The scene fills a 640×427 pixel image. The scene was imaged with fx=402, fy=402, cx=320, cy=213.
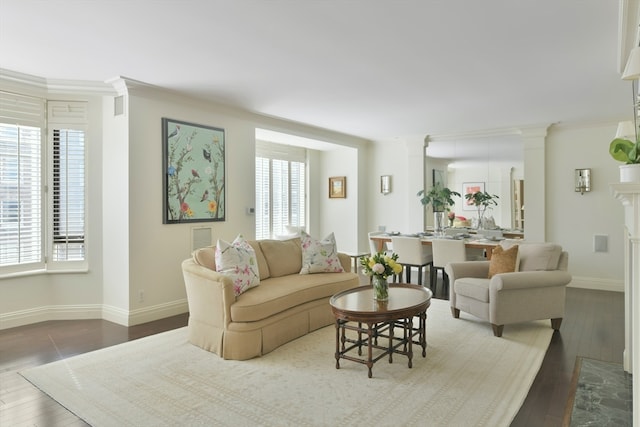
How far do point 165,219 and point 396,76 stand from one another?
300 centimetres

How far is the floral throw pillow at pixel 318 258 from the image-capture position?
14.9 ft

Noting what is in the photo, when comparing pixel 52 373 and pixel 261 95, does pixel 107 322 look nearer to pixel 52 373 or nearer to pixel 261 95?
pixel 52 373

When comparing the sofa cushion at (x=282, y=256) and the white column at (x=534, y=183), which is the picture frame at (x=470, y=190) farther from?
the sofa cushion at (x=282, y=256)

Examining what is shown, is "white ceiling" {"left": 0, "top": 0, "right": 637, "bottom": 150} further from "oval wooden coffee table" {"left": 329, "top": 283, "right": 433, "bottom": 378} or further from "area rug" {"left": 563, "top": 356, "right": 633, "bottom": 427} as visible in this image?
"area rug" {"left": 563, "top": 356, "right": 633, "bottom": 427}

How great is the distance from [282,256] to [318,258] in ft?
1.34

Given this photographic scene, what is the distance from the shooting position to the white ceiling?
2764mm

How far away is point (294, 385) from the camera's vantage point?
9.38 ft

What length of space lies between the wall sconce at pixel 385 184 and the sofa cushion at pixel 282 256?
3787 mm

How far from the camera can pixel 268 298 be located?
11.5 ft

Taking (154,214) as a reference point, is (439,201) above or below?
above

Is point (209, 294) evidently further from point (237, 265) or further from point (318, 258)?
point (318, 258)

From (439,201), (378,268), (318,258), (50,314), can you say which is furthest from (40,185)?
A: (439,201)

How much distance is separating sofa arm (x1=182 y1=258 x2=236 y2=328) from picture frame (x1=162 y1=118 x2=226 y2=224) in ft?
4.09

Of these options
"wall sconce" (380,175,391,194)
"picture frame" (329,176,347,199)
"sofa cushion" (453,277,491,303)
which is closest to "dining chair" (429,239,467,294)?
"sofa cushion" (453,277,491,303)
